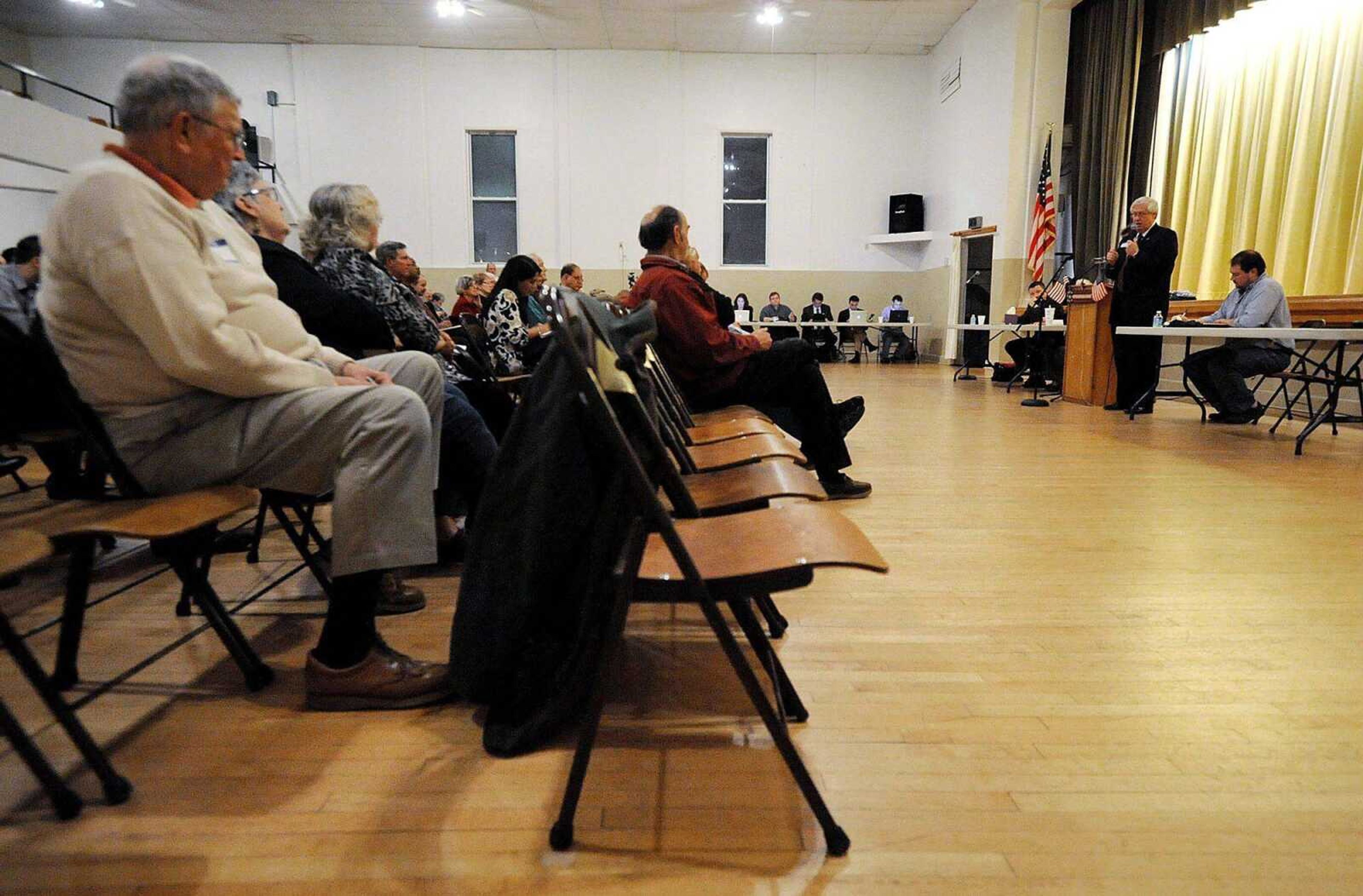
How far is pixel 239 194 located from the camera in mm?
2340

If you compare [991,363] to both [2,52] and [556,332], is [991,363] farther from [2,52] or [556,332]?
[2,52]

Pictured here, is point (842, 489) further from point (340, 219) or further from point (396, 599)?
point (340, 219)

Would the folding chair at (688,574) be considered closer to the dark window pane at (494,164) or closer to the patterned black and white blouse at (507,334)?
the patterned black and white blouse at (507,334)

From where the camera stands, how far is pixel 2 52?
38.8ft

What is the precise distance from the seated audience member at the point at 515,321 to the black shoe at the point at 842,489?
1497mm

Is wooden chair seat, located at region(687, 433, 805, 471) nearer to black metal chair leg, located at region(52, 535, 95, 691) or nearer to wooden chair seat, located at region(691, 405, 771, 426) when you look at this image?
wooden chair seat, located at region(691, 405, 771, 426)

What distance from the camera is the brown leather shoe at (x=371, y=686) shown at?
1.64m

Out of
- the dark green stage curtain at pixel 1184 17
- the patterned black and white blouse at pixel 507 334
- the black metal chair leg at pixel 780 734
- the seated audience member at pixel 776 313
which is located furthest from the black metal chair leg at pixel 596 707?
the seated audience member at pixel 776 313

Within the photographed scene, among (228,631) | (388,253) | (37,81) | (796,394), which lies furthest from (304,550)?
(37,81)

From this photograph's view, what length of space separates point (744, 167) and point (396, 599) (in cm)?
1233

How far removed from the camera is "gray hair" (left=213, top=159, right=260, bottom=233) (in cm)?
233

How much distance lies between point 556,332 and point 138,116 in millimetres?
1001

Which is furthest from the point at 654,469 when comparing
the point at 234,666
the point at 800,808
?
the point at 234,666

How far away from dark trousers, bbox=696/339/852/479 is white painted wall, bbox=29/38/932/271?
10130 mm
